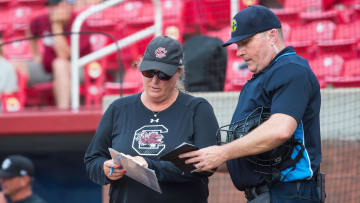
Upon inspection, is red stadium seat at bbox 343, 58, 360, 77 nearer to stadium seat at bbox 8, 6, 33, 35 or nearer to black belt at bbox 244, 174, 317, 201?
black belt at bbox 244, 174, 317, 201

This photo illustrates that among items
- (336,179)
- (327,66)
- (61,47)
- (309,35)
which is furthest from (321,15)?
(61,47)

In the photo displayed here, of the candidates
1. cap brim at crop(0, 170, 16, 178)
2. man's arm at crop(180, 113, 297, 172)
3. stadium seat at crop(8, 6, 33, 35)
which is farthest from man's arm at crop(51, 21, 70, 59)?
man's arm at crop(180, 113, 297, 172)

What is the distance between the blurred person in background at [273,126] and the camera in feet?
8.39

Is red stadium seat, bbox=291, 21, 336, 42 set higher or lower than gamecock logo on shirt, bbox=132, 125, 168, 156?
higher

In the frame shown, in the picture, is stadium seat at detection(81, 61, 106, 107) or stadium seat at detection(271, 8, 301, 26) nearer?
stadium seat at detection(271, 8, 301, 26)

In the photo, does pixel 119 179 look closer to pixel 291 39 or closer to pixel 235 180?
pixel 235 180

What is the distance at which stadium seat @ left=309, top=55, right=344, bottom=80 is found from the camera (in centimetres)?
624

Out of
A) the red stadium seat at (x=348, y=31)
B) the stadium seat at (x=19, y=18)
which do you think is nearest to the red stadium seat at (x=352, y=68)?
Result: the red stadium seat at (x=348, y=31)

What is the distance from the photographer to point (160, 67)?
300 cm

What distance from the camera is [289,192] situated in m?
2.71

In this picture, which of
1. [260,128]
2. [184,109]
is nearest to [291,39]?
→ [184,109]

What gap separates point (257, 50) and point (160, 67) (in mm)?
510

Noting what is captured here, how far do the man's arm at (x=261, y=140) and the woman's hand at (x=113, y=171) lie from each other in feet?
1.76

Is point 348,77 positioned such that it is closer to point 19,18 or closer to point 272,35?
point 272,35
